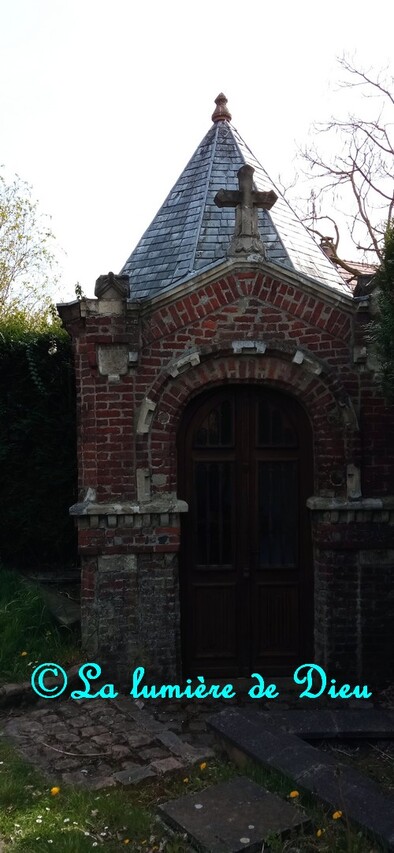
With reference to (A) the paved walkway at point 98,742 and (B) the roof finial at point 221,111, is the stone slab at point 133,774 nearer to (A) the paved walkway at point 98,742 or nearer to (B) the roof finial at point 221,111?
(A) the paved walkway at point 98,742

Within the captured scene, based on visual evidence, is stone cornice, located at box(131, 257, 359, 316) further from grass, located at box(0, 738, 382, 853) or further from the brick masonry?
grass, located at box(0, 738, 382, 853)

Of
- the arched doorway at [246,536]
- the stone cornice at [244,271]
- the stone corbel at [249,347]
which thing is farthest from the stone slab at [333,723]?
the stone cornice at [244,271]

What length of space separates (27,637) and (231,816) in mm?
3558

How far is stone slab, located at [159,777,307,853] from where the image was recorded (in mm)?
3885

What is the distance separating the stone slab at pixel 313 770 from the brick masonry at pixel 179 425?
165 cm

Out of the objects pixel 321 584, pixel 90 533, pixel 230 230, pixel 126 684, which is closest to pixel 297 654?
pixel 321 584

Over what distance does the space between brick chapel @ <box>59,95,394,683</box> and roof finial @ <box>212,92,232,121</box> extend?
7.63 ft

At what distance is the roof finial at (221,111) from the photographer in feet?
28.5

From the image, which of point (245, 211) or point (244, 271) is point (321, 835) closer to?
point (244, 271)

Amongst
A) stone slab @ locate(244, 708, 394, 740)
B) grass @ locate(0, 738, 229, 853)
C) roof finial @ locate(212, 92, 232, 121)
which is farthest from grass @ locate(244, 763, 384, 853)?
roof finial @ locate(212, 92, 232, 121)

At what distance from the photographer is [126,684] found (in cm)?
672

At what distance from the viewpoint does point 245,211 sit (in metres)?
6.74

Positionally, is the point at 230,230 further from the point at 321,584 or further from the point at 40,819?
the point at 40,819

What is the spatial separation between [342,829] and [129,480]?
3570mm
